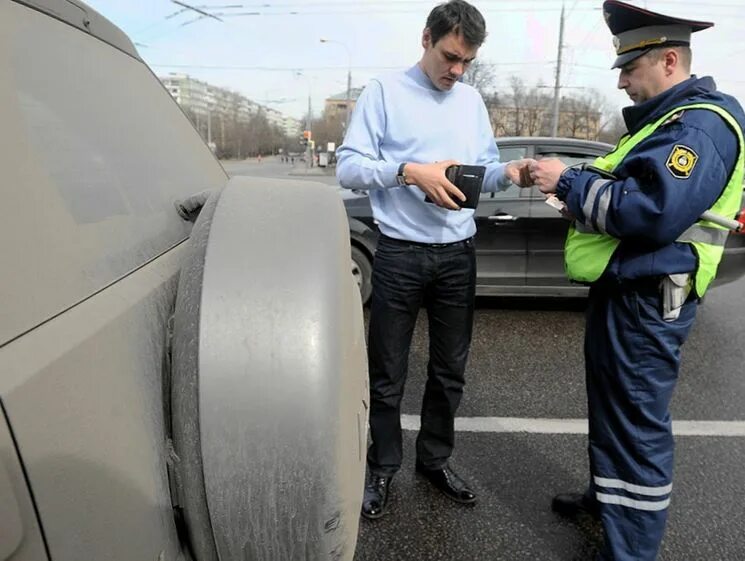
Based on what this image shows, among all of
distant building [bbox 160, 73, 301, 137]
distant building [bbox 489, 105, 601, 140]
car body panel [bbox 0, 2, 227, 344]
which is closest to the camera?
car body panel [bbox 0, 2, 227, 344]

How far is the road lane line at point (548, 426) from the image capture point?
10.2 feet

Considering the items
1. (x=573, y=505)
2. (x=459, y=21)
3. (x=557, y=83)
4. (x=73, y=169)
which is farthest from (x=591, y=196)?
(x=557, y=83)

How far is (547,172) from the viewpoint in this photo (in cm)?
199

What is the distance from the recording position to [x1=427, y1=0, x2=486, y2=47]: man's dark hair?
213cm

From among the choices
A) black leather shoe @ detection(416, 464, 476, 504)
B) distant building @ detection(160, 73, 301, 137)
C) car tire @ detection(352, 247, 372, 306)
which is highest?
distant building @ detection(160, 73, 301, 137)

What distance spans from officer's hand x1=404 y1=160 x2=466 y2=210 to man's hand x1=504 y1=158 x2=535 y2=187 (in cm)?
30

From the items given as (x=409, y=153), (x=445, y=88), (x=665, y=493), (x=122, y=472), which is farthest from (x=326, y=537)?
(x=445, y=88)

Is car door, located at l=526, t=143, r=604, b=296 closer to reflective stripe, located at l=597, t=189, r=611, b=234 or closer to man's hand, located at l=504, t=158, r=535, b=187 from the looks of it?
man's hand, located at l=504, t=158, r=535, b=187

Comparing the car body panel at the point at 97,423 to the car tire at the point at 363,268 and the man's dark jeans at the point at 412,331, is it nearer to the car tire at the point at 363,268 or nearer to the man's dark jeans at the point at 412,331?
the man's dark jeans at the point at 412,331

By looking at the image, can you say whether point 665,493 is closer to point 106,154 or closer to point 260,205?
point 260,205

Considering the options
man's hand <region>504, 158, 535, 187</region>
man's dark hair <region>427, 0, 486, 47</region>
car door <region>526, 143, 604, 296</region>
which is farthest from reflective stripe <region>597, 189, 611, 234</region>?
car door <region>526, 143, 604, 296</region>

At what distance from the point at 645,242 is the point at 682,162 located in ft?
0.83

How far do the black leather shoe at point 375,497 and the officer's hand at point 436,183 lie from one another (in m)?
1.20

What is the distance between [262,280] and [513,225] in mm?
4306
